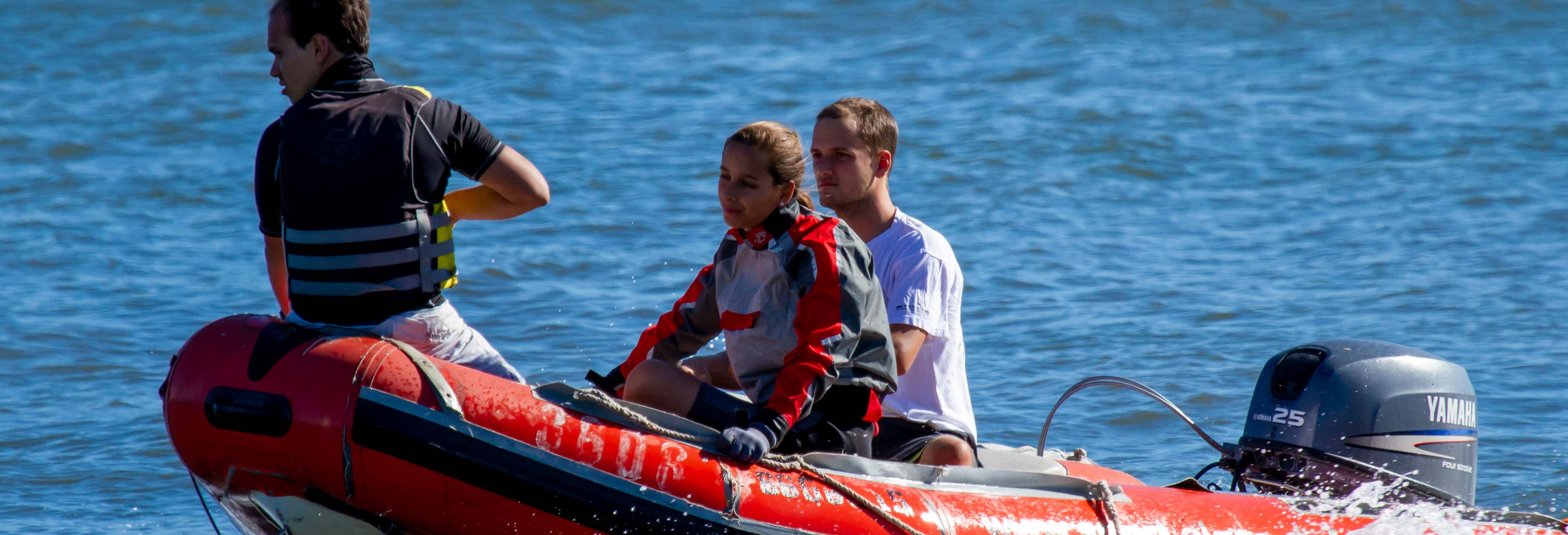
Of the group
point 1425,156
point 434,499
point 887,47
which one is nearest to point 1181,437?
point 434,499

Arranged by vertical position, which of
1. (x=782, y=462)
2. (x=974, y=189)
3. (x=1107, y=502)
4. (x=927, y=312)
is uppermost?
(x=927, y=312)

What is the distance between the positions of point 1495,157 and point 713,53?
22.1 feet

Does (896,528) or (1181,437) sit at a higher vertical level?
(896,528)

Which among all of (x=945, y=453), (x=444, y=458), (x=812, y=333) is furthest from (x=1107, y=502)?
(x=444, y=458)

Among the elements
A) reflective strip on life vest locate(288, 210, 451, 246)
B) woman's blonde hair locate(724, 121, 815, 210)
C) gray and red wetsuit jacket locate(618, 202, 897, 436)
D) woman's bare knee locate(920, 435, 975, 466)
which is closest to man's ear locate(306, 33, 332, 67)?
reflective strip on life vest locate(288, 210, 451, 246)

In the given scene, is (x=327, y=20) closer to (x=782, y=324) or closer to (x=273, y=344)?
(x=273, y=344)

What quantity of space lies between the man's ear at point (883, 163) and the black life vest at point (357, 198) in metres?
1.11

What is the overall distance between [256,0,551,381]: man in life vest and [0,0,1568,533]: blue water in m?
2.37

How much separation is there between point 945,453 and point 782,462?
517 millimetres

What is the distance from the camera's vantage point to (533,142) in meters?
11.6

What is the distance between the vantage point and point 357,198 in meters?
3.03

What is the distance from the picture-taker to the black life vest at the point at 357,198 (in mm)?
3002

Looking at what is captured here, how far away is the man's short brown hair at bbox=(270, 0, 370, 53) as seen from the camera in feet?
9.92

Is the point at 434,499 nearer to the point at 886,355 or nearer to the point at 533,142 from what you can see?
the point at 886,355
